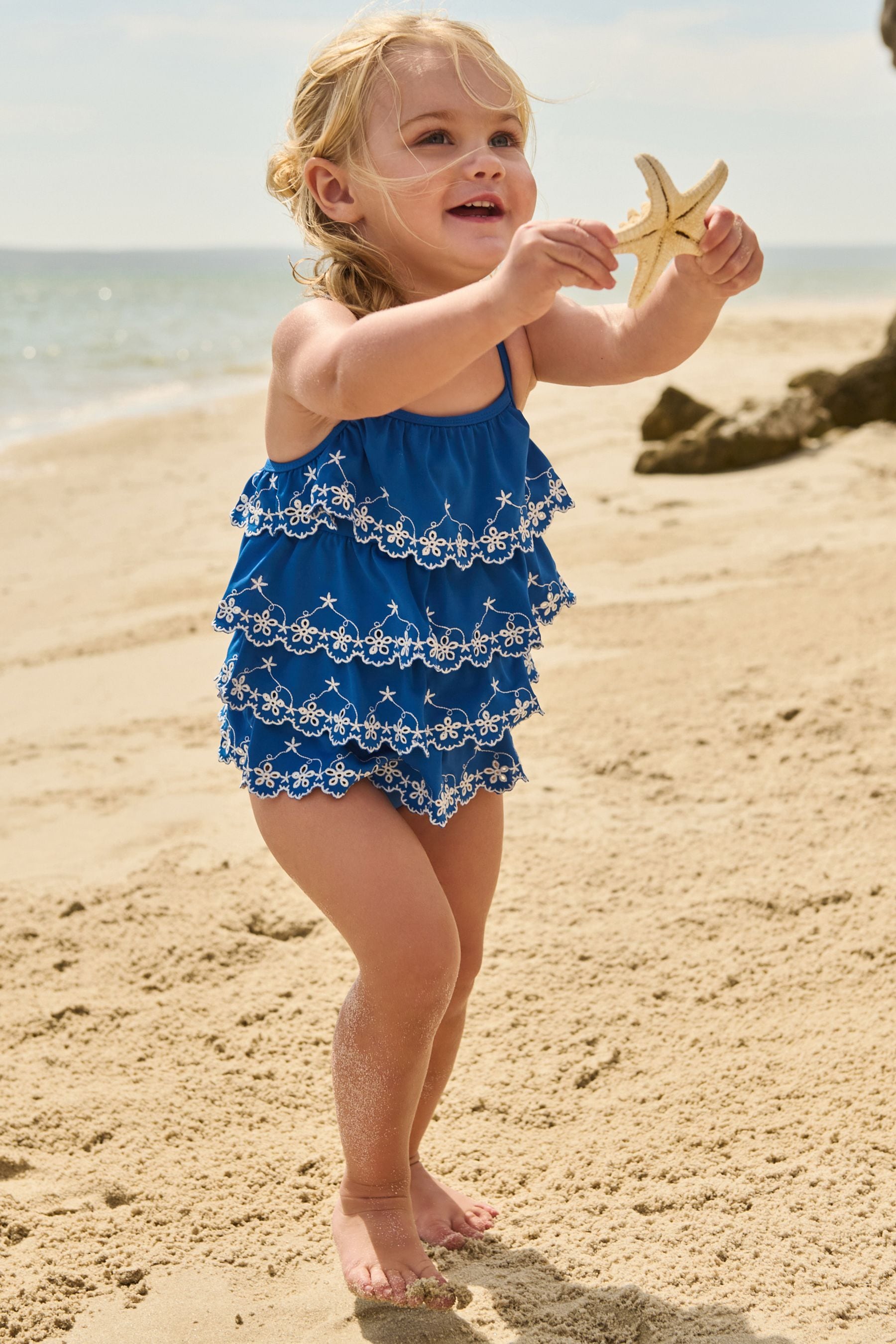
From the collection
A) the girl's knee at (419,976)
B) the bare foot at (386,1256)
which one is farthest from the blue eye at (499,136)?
the bare foot at (386,1256)

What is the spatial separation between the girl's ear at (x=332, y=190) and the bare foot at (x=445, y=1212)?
4.76 feet

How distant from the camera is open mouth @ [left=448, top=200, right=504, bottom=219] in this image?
1.71 m

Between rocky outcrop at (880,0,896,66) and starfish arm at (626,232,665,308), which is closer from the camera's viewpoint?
starfish arm at (626,232,665,308)

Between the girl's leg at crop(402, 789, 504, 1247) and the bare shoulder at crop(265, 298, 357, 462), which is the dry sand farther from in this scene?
the bare shoulder at crop(265, 298, 357, 462)

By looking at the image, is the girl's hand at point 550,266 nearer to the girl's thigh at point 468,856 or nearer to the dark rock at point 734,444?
the girl's thigh at point 468,856

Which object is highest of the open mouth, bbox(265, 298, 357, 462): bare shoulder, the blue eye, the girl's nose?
the blue eye

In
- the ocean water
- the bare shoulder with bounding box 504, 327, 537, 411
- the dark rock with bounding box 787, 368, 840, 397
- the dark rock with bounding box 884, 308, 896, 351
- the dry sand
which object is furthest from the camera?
the ocean water

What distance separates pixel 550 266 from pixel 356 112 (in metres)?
0.52

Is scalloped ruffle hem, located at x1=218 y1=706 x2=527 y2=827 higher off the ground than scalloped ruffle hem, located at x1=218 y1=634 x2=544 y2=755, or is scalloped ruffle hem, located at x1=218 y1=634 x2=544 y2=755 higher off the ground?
scalloped ruffle hem, located at x1=218 y1=634 x2=544 y2=755

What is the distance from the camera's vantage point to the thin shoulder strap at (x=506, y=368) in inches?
71.9

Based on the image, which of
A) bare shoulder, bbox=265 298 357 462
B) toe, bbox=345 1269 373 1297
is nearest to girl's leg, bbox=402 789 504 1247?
toe, bbox=345 1269 373 1297

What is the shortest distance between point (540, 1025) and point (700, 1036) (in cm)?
30

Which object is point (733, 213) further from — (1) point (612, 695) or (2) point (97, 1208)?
(1) point (612, 695)

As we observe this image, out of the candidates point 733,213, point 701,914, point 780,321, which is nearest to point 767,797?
point 701,914
